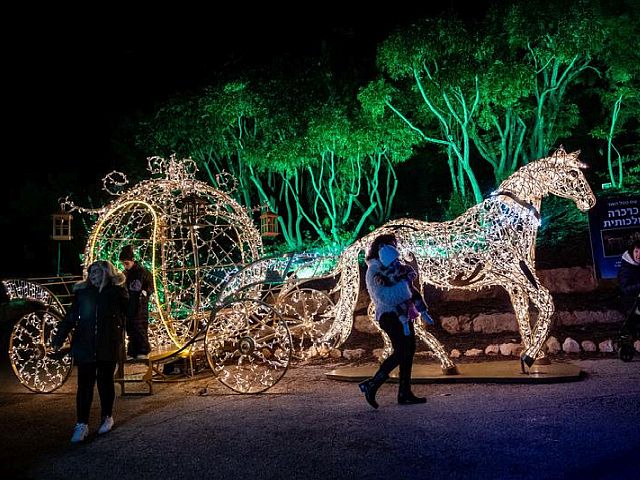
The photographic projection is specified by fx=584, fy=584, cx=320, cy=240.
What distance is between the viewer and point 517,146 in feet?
47.1

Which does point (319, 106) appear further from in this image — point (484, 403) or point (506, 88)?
point (484, 403)

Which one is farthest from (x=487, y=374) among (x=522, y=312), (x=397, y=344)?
(x=397, y=344)

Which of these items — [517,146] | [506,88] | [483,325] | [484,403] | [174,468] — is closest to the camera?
[174,468]

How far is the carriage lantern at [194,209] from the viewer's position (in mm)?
8289

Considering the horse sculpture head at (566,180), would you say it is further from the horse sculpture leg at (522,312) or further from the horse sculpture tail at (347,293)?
the horse sculpture tail at (347,293)

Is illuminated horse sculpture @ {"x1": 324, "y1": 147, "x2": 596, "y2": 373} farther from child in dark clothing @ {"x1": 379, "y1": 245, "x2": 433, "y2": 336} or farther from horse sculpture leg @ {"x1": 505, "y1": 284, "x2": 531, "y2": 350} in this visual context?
child in dark clothing @ {"x1": 379, "y1": 245, "x2": 433, "y2": 336}

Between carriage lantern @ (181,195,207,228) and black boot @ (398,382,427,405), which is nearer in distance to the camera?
black boot @ (398,382,427,405)

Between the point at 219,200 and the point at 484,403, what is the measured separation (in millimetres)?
4750

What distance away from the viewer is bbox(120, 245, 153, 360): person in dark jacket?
7.23 metres

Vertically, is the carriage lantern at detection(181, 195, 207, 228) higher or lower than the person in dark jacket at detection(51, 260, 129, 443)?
higher

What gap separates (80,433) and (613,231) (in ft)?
28.6

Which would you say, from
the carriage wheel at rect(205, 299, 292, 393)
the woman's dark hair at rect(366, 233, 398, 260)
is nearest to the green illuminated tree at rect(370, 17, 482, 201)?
the carriage wheel at rect(205, 299, 292, 393)

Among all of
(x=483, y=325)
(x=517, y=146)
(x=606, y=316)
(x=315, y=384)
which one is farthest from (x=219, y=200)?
(x=517, y=146)

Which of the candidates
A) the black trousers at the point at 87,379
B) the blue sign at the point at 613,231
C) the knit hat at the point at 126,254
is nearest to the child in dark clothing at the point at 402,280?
the black trousers at the point at 87,379
